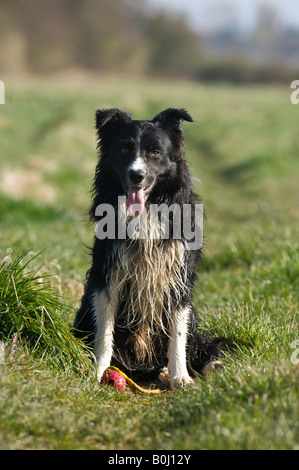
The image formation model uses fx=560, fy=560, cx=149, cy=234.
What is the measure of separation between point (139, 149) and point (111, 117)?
37cm

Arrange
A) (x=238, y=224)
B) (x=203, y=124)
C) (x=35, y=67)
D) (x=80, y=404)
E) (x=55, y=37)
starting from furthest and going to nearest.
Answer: (x=55, y=37) → (x=35, y=67) → (x=203, y=124) → (x=238, y=224) → (x=80, y=404)

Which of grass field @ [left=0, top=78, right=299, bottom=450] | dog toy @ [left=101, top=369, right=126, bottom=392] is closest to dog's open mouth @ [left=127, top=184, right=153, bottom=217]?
grass field @ [left=0, top=78, right=299, bottom=450]

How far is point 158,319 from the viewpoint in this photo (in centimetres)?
425

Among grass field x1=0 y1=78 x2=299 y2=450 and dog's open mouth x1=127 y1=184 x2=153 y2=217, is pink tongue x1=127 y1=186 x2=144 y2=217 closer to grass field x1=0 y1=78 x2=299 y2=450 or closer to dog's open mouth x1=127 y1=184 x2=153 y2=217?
dog's open mouth x1=127 y1=184 x2=153 y2=217

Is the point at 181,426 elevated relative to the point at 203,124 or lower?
lower

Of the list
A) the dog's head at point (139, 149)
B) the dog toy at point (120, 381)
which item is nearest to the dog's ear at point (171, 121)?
the dog's head at point (139, 149)

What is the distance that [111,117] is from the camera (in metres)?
4.06

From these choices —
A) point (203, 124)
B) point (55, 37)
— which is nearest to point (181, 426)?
point (203, 124)

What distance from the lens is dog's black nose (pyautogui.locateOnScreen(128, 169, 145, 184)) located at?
3721mm

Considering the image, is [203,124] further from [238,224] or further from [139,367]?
[139,367]

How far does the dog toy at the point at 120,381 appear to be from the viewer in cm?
399

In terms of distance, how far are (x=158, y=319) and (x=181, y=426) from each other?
4.09ft

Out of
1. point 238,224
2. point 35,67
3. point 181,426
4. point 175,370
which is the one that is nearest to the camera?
point 181,426

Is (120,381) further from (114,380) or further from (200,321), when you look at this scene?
(200,321)
